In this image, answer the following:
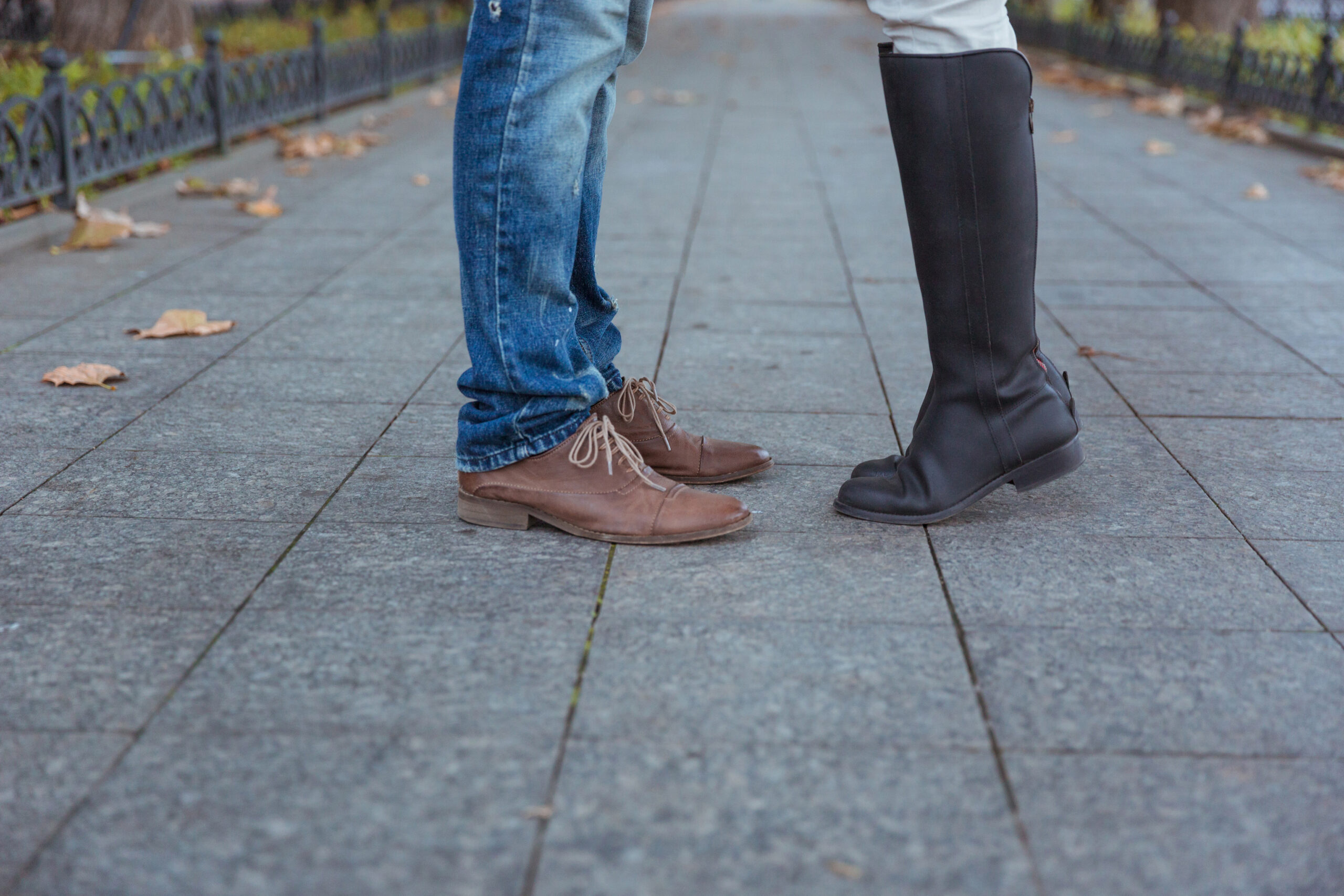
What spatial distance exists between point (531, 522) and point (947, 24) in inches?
47.6

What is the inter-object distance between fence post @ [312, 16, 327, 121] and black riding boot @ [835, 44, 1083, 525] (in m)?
7.40

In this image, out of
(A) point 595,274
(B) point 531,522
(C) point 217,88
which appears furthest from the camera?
(C) point 217,88

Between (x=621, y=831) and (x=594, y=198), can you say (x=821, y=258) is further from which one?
(x=621, y=831)

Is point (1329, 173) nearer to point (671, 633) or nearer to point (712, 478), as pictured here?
point (712, 478)

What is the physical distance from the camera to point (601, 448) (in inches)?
93.1

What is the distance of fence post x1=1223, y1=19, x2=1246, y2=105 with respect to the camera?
34.5ft

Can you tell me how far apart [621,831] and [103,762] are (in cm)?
69

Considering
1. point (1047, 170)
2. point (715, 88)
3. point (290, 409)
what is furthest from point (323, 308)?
point (715, 88)

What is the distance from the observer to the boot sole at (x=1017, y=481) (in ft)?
7.98

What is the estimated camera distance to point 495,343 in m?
2.22

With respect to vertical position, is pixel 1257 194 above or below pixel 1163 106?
below

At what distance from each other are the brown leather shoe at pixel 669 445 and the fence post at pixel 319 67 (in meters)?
7.13

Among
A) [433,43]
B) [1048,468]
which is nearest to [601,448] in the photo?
[1048,468]

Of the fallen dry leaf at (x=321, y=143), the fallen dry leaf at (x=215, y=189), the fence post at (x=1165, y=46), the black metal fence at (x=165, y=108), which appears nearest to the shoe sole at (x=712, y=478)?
the black metal fence at (x=165, y=108)
